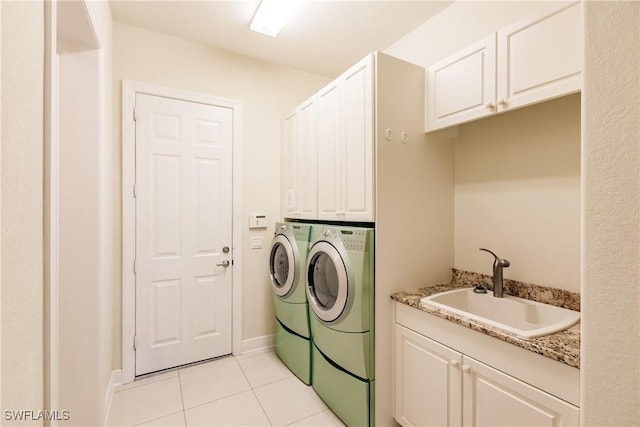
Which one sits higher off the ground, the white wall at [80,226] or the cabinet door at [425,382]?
the white wall at [80,226]

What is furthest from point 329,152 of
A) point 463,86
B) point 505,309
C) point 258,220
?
point 505,309

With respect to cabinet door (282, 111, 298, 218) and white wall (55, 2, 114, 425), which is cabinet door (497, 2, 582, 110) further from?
white wall (55, 2, 114, 425)

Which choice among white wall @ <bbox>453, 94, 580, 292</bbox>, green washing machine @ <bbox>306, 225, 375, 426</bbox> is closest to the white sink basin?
white wall @ <bbox>453, 94, 580, 292</bbox>

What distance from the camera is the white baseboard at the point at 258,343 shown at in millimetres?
2701

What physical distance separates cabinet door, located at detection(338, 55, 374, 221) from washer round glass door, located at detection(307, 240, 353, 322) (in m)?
0.27

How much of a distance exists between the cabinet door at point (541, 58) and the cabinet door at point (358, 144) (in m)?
0.69

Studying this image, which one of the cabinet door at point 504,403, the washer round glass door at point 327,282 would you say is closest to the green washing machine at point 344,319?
the washer round glass door at point 327,282

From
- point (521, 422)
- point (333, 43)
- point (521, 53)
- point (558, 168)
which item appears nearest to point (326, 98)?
point (333, 43)

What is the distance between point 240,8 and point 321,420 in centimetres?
284

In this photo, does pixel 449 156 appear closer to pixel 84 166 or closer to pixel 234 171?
pixel 234 171

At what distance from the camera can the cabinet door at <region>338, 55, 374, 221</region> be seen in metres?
1.71

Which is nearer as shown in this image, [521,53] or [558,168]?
[521,53]

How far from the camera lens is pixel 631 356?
1.75ft

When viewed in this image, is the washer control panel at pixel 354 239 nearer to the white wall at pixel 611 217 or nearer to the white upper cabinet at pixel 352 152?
the white upper cabinet at pixel 352 152
